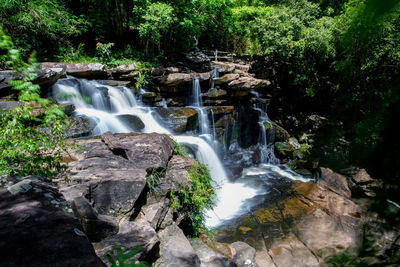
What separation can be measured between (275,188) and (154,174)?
17.1 feet

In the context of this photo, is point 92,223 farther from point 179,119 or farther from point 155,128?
point 179,119

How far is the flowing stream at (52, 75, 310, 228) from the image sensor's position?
713cm

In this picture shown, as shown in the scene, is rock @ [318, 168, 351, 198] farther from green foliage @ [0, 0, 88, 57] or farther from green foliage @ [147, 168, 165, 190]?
green foliage @ [0, 0, 88, 57]

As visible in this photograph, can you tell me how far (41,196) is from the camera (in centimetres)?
209

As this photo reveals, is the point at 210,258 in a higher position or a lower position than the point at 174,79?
lower

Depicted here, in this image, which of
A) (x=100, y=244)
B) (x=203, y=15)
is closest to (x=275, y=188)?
(x=100, y=244)

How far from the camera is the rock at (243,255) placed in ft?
12.7

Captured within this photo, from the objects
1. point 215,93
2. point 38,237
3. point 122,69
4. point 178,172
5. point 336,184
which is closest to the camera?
point 38,237

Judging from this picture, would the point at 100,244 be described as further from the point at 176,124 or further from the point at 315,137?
the point at 176,124

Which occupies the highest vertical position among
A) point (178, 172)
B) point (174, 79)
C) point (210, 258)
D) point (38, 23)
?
point (38, 23)

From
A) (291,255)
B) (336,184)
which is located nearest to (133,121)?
(291,255)

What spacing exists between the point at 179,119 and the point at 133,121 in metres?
1.93

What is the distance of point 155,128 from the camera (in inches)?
333

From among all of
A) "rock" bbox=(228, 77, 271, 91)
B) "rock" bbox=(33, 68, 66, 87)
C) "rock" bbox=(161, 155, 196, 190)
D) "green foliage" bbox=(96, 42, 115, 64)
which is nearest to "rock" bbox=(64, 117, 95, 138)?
"rock" bbox=(33, 68, 66, 87)
